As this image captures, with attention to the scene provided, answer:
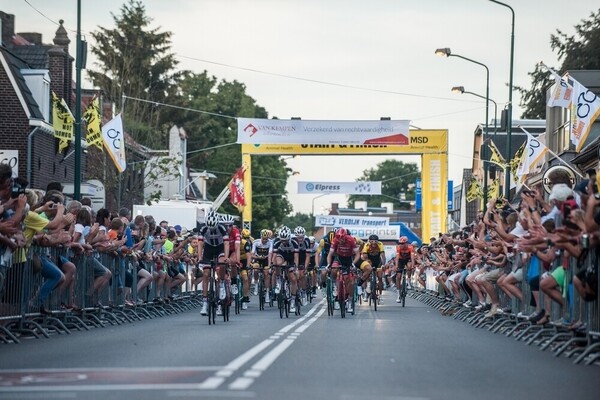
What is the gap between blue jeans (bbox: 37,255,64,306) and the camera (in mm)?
18453

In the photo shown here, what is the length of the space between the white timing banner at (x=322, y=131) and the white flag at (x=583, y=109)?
26353 millimetres

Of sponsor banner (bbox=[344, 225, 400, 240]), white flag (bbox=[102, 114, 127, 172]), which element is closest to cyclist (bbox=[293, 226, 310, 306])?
white flag (bbox=[102, 114, 127, 172])

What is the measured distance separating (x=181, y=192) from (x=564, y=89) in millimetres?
50990

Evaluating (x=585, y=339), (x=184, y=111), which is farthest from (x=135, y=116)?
(x=585, y=339)

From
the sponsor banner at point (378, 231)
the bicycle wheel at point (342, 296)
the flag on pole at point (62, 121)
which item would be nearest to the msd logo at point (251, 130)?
the flag on pole at point (62, 121)

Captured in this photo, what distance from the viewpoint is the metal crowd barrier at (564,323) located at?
580 inches

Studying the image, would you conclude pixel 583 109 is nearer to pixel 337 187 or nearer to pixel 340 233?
pixel 340 233

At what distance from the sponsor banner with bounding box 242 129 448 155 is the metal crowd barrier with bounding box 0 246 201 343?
1079 inches

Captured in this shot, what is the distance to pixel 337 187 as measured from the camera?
68.6 metres

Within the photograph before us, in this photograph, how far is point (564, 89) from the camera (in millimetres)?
29203

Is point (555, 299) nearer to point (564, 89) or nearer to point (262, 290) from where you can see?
point (564, 89)

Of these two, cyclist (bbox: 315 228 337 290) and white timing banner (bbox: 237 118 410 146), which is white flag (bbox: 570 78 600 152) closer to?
cyclist (bbox: 315 228 337 290)

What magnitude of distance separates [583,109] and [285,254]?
694cm

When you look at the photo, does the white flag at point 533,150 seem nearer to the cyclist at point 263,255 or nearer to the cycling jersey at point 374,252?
the cycling jersey at point 374,252
